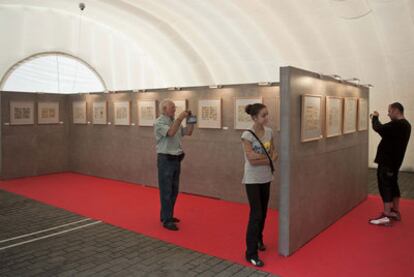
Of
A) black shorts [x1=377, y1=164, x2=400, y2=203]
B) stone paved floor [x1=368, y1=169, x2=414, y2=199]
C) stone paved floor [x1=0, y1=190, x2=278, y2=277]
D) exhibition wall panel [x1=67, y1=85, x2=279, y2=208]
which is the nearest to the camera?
stone paved floor [x1=0, y1=190, x2=278, y2=277]

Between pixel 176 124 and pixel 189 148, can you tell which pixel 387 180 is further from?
pixel 189 148

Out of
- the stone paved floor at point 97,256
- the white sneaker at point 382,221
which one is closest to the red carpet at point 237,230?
the white sneaker at point 382,221

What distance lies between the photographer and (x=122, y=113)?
370 inches

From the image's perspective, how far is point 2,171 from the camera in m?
9.75

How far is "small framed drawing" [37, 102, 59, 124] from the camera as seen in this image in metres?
10.5

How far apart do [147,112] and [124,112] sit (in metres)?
0.89

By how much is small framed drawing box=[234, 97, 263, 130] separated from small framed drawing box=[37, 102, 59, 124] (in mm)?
6196

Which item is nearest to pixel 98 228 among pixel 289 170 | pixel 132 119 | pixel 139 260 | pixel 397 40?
pixel 139 260

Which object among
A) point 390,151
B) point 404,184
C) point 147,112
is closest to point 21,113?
point 147,112

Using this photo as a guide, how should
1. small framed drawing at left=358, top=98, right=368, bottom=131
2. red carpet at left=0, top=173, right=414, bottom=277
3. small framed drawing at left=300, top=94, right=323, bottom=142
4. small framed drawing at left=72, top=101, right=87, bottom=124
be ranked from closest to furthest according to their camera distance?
red carpet at left=0, top=173, right=414, bottom=277
small framed drawing at left=300, top=94, right=323, bottom=142
small framed drawing at left=358, top=98, right=368, bottom=131
small framed drawing at left=72, top=101, right=87, bottom=124

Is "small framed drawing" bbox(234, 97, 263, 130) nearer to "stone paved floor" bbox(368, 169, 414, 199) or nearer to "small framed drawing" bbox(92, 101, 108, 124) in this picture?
"stone paved floor" bbox(368, 169, 414, 199)

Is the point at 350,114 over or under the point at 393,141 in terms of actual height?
over

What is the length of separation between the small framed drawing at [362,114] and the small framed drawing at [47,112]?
8.37m

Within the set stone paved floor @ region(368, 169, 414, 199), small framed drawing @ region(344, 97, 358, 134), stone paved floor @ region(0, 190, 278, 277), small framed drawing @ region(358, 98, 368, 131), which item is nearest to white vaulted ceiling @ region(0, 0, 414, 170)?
stone paved floor @ region(368, 169, 414, 199)
